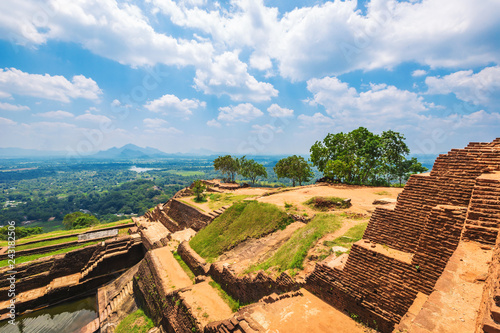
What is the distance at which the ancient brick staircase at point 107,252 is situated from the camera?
2161 centimetres

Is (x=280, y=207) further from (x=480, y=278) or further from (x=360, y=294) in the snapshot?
(x=480, y=278)

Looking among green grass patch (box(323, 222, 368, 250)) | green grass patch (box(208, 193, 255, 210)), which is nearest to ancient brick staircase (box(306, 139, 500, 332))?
green grass patch (box(323, 222, 368, 250))

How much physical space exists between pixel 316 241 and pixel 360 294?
3.83 m

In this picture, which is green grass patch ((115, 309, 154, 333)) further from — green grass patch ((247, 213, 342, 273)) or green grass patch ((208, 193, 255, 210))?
green grass patch ((208, 193, 255, 210))

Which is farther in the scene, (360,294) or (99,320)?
(99,320)

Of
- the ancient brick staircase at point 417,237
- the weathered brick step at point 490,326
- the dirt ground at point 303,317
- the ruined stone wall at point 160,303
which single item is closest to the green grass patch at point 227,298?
the ruined stone wall at point 160,303

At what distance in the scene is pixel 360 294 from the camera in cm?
613

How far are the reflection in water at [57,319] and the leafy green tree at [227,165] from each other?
32.6 m

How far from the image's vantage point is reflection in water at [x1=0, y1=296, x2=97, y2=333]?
56.6ft

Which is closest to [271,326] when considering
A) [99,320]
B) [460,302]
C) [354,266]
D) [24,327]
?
[354,266]

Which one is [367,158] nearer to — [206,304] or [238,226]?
[238,226]

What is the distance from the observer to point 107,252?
22734mm

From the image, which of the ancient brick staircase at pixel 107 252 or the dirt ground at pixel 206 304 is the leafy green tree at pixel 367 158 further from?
the ancient brick staircase at pixel 107 252

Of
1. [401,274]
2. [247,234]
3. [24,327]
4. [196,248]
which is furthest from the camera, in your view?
[24,327]
